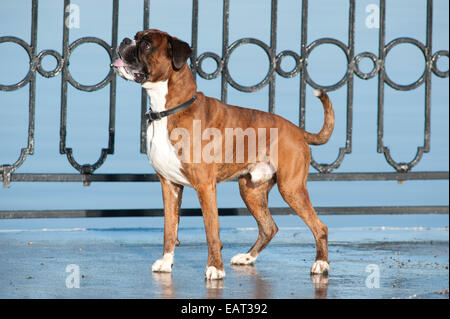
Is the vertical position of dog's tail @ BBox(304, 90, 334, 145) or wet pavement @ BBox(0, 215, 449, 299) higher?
dog's tail @ BBox(304, 90, 334, 145)

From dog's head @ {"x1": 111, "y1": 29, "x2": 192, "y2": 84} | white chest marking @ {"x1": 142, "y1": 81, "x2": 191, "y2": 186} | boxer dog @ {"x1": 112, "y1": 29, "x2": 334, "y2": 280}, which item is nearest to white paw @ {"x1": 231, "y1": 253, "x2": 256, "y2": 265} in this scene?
boxer dog @ {"x1": 112, "y1": 29, "x2": 334, "y2": 280}

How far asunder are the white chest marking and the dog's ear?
0.13 meters

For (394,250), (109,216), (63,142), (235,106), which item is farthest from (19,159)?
(394,250)

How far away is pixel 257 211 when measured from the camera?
4.78 metres

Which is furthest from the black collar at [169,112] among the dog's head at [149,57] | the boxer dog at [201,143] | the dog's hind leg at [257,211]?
the dog's hind leg at [257,211]

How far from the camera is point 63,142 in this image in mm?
5492

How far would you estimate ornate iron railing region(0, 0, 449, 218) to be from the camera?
5473 millimetres

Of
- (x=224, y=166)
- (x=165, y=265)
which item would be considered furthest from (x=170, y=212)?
(x=224, y=166)

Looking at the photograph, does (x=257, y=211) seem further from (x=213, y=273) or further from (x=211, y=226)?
(x=213, y=273)

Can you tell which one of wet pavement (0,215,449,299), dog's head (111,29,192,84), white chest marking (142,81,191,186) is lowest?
wet pavement (0,215,449,299)

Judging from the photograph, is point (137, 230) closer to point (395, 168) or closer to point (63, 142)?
point (63, 142)

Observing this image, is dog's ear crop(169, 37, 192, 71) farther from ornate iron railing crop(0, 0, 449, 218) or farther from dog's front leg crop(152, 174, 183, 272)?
ornate iron railing crop(0, 0, 449, 218)

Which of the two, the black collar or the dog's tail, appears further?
the dog's tail

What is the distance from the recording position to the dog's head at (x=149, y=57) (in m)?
4.17
